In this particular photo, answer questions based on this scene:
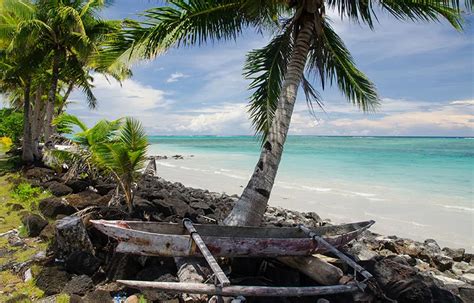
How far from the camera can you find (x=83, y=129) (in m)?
7.73

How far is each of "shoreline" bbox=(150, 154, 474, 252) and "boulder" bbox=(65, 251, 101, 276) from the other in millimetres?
6967

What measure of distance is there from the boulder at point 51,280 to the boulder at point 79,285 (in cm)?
11

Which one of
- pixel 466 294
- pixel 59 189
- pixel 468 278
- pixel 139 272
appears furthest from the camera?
pixel 59 189

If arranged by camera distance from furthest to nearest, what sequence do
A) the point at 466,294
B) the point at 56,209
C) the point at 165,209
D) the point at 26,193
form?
the point at 26,193 → the point at 56,209 → the point at 165,209 → the point at 466,294

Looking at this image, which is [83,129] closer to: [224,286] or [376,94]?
[224,286]

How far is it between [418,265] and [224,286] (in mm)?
4828

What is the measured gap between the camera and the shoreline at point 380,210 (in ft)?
28.6

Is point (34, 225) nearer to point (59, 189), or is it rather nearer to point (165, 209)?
point (165, 209)

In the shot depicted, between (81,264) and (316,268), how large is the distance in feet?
9.90

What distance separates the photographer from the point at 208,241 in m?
4.02

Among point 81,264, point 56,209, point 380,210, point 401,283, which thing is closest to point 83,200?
point 56,209

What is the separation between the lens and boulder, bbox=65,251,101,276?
446cm

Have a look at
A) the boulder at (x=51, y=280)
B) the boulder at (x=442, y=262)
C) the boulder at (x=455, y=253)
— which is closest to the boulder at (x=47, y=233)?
the boulder at (x=51, y=280)

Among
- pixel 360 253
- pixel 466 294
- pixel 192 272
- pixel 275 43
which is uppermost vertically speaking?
pixel 275 43
